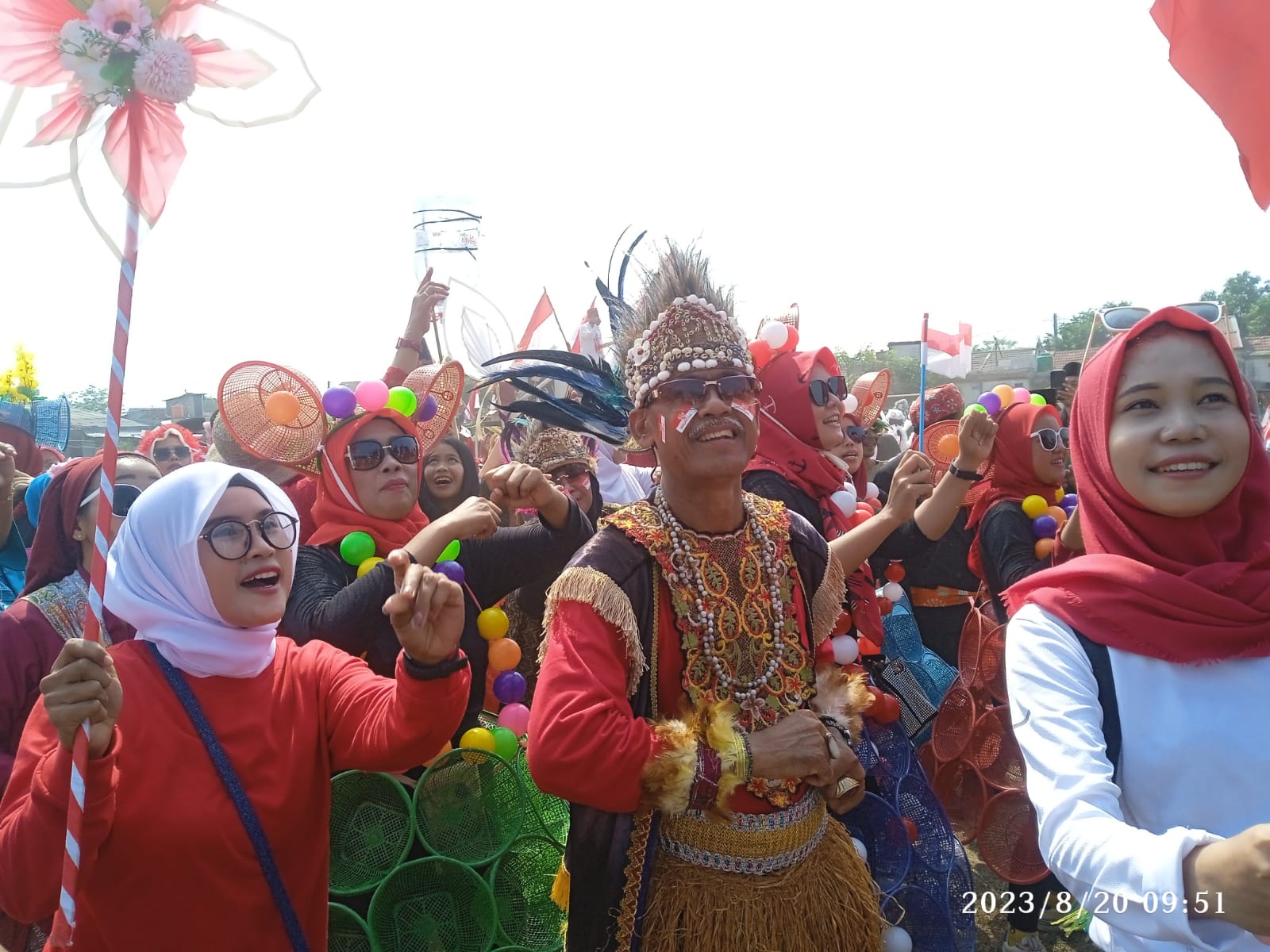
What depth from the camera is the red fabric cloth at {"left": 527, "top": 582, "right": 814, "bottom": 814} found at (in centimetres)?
189

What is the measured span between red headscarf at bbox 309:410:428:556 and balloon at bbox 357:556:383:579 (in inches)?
4.5

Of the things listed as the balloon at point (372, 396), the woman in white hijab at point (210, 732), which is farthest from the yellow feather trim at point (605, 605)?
the balloon at point (372, 396)

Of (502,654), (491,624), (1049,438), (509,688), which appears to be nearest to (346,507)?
(491,624)

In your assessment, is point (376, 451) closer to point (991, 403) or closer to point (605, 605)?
point (605, 605)

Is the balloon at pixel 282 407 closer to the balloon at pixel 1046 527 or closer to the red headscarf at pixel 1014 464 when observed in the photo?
the red headscarf at pixel 1014 464

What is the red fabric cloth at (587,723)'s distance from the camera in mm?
1889

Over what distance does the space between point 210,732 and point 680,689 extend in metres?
1.09

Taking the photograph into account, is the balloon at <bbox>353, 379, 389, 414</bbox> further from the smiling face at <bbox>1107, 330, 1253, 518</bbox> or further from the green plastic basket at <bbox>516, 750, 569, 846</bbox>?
the smiling face at <bbox>1107, 330, 1253, 518</bbox>

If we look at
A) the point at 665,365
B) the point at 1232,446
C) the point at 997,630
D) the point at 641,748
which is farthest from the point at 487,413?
the point at 1232,446

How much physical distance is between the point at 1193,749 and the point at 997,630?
2.29 metres

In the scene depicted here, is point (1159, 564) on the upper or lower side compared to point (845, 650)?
upper

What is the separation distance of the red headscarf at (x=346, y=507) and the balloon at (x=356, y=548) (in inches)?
2.8

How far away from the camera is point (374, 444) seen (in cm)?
340

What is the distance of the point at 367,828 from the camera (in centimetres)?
285
